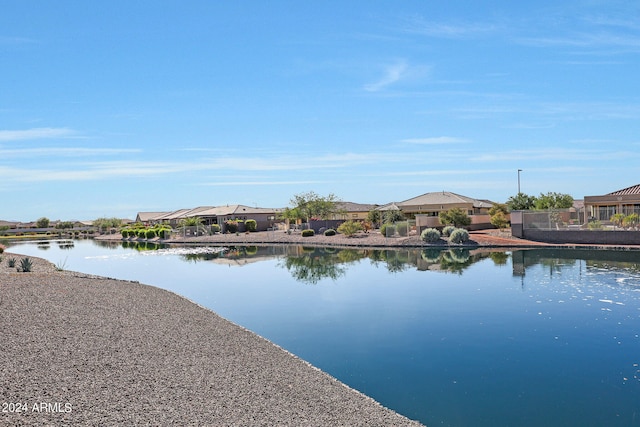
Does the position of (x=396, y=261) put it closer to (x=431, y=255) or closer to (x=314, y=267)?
(x=431, y=255)

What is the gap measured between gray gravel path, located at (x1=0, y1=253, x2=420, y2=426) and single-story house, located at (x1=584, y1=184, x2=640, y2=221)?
37.2 m

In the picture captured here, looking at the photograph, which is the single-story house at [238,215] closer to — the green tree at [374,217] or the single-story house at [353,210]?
the single-story house at [353,210]

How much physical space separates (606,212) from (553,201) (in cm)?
803

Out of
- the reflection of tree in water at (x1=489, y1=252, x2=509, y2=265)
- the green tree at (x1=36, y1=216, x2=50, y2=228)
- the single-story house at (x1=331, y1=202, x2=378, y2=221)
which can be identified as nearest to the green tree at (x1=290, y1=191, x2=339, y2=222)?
the single-story house at (x1=331, y1=202, x2=378, y2=221)

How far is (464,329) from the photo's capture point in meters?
13.0

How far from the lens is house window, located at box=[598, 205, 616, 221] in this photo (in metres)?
40.0

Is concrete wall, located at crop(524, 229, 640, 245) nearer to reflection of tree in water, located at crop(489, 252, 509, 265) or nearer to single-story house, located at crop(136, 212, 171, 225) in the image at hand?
reflection of tree in water, located at crop(489, 252, 509, 265)

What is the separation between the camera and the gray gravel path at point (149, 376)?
21.9 ft

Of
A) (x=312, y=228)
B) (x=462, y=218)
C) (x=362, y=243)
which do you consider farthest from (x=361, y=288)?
(x=312, y=228)

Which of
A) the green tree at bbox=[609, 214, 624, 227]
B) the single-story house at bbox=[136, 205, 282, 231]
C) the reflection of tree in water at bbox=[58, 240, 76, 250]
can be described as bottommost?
the reflection of tree in water at bbox=[58, 240, 76, 250]

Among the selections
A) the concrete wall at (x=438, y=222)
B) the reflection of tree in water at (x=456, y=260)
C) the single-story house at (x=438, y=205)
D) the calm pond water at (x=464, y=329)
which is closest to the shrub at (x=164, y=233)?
the single-story house at (x=438, y=205)

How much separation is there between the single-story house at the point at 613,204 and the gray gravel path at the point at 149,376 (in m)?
37.2

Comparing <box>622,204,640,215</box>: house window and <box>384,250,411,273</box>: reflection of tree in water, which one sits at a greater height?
<box>622,204,640,215</box>: house window

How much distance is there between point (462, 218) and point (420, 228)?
13.7ft
